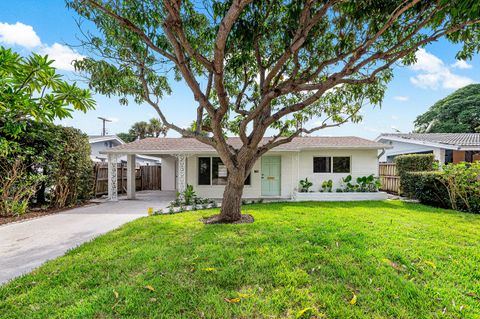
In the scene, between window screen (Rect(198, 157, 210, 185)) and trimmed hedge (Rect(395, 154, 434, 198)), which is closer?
trimmed hedge (Rect(395, 154, 434, 198))

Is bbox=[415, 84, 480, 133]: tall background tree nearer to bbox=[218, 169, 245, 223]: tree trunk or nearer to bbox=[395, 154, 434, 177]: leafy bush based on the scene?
bbox=[395, 154, 434, 177]: leafy bush

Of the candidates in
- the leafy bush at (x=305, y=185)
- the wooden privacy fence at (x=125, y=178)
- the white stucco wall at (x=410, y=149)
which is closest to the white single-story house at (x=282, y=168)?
the leafy bush at (x=305, y=185)

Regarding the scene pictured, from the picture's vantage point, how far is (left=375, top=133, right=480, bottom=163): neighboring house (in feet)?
44.9

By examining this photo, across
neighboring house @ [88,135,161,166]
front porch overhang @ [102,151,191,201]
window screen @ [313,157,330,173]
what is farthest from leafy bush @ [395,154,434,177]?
neighboring house @ [88,135,161,166]

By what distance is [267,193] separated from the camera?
12.8 m

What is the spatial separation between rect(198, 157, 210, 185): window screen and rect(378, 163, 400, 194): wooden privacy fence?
10893 mm

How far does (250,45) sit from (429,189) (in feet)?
33.0

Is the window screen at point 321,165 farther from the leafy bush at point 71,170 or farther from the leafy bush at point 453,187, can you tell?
the leafy bush at point 71,170

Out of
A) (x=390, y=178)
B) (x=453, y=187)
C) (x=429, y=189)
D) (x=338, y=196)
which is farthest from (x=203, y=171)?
(x=390, y=178)

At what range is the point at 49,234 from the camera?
20.3 feet

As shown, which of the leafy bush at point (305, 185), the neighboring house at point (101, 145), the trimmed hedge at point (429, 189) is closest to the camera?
the trimmed hedge at point (429, 189)

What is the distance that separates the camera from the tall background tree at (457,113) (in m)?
25.6

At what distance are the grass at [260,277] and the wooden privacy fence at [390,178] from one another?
848 centimetres

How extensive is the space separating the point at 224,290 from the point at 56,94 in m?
3.32
